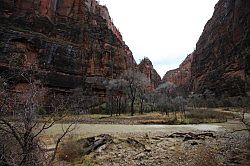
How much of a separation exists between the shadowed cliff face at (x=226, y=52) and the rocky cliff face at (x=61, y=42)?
36207mm

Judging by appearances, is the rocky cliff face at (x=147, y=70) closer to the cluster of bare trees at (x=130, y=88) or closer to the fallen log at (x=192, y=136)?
the cluster of bare trees at (x=130, y=88)

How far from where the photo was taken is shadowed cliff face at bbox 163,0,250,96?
91562 millimetres

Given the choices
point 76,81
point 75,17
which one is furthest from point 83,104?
point 75,17

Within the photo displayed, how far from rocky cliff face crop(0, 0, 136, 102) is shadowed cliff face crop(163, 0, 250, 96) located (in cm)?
3621

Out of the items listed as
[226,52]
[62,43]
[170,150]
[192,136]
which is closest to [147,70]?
[226,52]

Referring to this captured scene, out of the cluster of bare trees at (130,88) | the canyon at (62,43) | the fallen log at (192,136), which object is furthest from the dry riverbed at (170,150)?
the canyon at (62,43)

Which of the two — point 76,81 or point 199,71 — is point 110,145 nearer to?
point 76,81

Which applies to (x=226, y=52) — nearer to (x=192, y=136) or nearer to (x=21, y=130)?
(x=192, y=136)

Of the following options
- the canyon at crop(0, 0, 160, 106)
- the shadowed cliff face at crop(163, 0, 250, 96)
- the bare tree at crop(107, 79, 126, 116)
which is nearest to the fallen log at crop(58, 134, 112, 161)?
the bare tree at crop(107, 79, 126, 116)

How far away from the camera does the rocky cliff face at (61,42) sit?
8400 cm

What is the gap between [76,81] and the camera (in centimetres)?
9125

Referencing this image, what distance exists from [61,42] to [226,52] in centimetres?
6163

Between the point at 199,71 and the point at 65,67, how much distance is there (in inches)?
2830

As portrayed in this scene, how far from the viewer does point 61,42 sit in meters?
92.9
